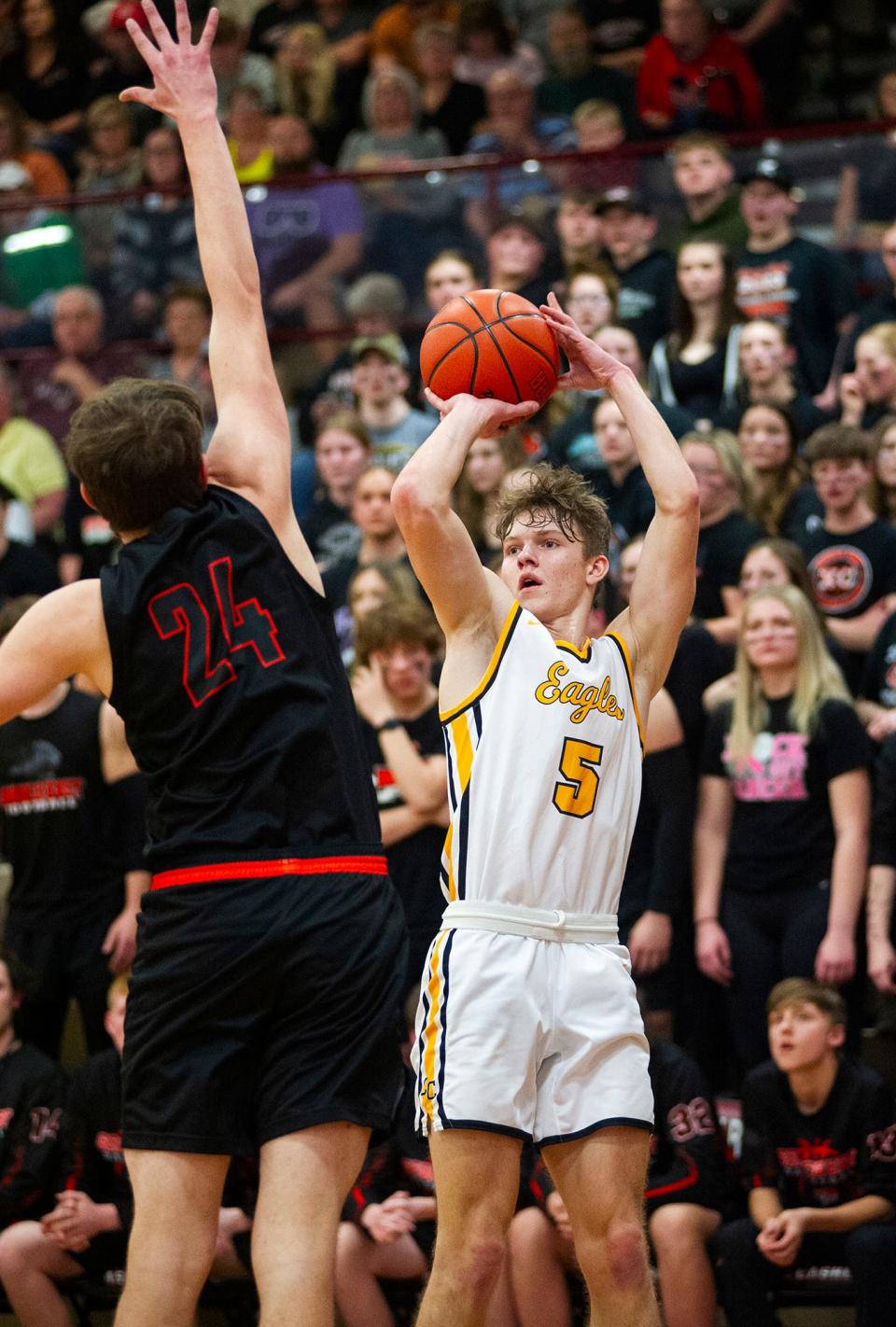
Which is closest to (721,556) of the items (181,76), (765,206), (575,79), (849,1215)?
(765,206)

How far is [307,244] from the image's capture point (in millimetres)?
11094

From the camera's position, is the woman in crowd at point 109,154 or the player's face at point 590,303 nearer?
the player's face at point 590,303

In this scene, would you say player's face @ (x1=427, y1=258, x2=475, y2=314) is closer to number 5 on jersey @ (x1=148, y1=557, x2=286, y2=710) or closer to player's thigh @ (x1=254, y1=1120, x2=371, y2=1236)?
number 5 on jersey @ (x1=148, y1=557, x2=286, y2=710)

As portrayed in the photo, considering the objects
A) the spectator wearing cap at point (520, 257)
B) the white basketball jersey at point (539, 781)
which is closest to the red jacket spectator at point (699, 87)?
the spectator wearing cap at point (520, 257)

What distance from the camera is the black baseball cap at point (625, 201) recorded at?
1060 centimetres

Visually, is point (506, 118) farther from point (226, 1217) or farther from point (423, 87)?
point (226, 1217)

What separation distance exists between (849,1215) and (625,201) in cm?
624

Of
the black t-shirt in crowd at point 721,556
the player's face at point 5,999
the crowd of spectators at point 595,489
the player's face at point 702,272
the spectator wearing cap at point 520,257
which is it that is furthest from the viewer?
the spectator wearing cap at point 520,257

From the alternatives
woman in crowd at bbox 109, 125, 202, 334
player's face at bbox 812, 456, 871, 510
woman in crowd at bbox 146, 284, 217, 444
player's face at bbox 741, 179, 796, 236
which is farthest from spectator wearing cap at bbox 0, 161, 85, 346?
player's face at bbox 812, 456, 871, 510

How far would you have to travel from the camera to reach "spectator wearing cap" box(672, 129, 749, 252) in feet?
34.3

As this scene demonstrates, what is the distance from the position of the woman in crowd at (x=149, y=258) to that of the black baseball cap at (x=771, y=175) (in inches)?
136

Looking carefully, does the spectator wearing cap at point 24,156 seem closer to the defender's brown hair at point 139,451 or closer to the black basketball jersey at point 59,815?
the black basketball jersey at point 59,815

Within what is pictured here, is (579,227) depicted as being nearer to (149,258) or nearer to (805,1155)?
(149,258)

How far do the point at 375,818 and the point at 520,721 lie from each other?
517mm
